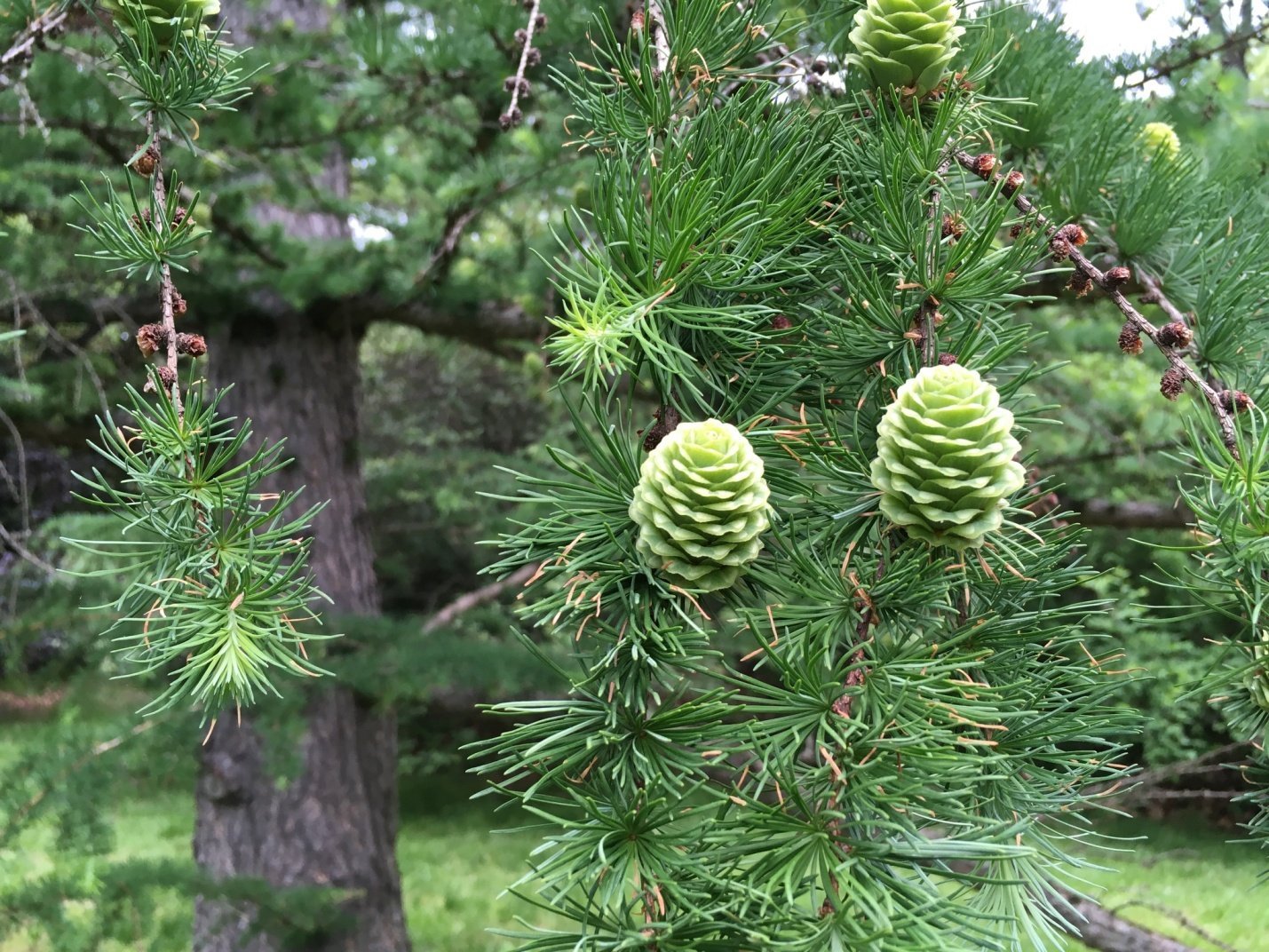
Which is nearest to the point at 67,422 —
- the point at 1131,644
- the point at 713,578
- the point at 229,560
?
the point at 229,560

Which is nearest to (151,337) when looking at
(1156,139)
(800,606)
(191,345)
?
(191,345)

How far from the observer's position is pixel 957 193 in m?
0.62

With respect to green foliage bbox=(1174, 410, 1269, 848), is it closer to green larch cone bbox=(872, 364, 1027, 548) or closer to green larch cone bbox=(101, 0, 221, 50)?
green larch cone bbox=(872, 364, 1027, 548)

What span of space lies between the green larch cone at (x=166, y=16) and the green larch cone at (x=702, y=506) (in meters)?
0.40

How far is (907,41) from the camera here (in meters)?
0.59

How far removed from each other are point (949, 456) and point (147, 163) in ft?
1.71

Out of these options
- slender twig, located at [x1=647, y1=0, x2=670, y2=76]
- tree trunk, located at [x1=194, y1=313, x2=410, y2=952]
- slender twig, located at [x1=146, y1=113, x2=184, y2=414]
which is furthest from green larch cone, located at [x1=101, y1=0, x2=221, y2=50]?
tree trunk, located at [x1=194, y1=313, x2=410, y2=952]

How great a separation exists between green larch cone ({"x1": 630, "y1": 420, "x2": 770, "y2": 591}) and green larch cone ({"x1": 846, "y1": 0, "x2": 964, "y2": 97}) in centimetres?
32

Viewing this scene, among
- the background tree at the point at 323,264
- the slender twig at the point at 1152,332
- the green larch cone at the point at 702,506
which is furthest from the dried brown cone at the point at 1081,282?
the background tree at the point at 323,264

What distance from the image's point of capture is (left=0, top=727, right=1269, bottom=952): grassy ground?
323 centimetres

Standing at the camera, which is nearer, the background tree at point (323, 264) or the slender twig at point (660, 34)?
the slender twig at point (660, 34)

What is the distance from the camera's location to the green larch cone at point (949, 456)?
43cm

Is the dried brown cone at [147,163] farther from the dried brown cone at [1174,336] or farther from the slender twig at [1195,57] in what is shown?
the slender twig at [1195,57]

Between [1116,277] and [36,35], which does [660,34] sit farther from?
[36,35]
